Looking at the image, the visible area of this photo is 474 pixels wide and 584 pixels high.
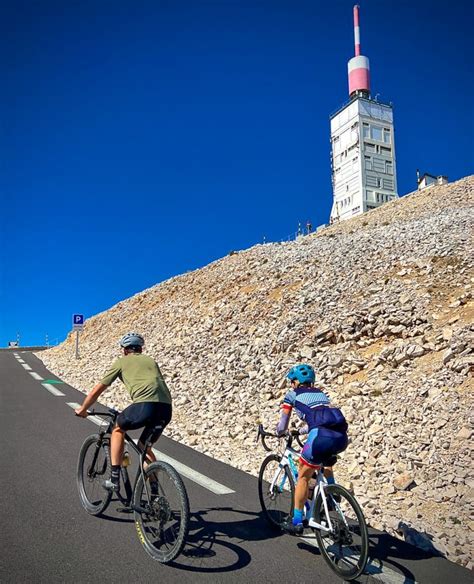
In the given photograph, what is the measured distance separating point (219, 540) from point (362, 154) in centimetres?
7095

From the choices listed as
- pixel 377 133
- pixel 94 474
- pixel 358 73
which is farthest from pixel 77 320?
pixel 358 73

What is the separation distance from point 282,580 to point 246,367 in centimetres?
952

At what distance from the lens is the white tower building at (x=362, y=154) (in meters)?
68.2

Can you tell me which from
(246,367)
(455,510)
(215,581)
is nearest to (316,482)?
(215,581)

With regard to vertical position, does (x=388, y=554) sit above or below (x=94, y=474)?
below

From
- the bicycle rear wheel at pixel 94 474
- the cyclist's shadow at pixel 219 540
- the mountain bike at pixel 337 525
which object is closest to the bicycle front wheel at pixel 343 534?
the mountain bike at pixel 337 525

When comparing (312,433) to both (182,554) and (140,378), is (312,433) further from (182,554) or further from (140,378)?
(140,378)

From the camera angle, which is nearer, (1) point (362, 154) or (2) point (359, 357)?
(2) point (359, 357)

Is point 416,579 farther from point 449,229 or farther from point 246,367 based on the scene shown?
point 449,229

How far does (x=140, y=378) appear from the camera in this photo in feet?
16.2

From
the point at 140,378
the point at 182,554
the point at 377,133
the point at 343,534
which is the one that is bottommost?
the point at 182,554

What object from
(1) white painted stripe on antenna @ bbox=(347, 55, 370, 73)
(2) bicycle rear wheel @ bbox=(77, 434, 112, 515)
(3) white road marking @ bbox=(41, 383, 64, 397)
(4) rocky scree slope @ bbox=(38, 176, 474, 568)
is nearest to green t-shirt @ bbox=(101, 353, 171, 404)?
(2) bicycle rear wheel @ bbox=(77, 434, 112, 515)

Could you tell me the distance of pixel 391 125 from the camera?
2923 inches

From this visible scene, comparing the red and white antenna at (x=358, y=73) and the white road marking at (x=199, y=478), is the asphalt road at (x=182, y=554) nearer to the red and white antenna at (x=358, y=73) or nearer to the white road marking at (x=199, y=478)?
the white road marking at (x=199, y=478)
